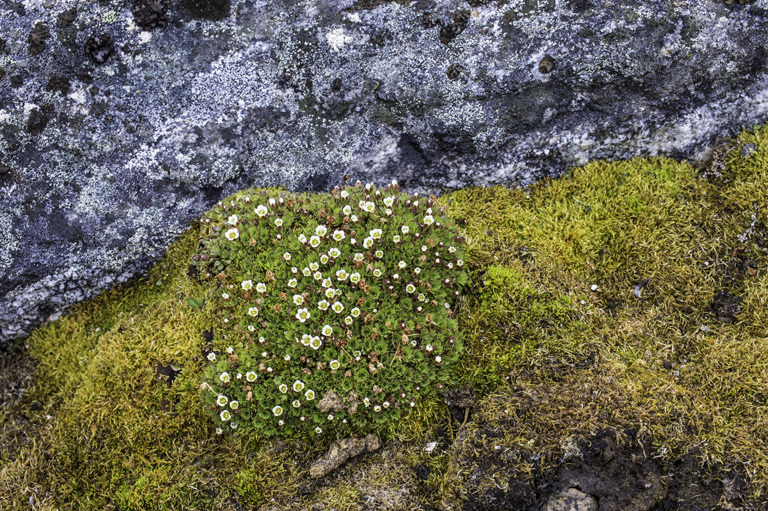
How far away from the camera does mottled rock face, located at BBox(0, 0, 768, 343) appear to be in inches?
206

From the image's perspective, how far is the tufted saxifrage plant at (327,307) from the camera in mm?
4613

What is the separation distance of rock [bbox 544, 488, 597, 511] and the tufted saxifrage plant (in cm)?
134

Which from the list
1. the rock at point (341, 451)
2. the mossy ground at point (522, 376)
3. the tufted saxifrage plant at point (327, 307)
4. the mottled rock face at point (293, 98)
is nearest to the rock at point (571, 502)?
the mossy ground at point (522, 376)

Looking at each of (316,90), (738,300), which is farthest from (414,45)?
(738,300)

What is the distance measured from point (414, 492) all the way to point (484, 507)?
614 millimetres

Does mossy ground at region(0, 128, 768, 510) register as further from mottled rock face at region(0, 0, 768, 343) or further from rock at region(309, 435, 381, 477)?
mottled rock face at region(0, 0, 768, 343)

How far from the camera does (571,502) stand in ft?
12.5

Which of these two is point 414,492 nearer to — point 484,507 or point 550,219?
point 484,507

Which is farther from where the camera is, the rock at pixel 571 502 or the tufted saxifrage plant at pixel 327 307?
the tufted saxifrage plant at pixel 327 307

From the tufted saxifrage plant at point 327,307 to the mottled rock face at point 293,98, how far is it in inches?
24.0

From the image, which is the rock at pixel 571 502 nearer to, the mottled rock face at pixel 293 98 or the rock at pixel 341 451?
the rock at pixel 341 451

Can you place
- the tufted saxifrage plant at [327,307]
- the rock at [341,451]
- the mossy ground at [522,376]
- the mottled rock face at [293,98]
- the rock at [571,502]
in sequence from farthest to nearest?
the mottled rock face at [293,98], the tufted saxifrage plant at [327,307], the rock at [341,451], the mossy ground at [522,376], the rock at [571,502]

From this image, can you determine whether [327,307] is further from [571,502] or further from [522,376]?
[571,502]

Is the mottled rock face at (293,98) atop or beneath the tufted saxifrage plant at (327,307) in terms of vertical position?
atop
